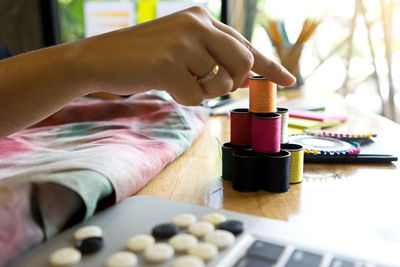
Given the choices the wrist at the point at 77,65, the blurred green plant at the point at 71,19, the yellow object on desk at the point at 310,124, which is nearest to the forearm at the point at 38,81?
the wrist at the point at 77,65

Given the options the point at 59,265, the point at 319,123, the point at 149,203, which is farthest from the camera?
the point at 319,123

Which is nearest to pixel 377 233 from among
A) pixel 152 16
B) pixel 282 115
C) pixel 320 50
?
pixel 282 115

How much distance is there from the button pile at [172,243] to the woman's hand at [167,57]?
19cm

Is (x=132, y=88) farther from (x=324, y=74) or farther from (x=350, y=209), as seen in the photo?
(x=324, y=74)

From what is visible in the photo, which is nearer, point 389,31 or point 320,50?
point 389,31

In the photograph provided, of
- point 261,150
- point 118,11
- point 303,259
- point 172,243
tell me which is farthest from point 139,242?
point 118,11

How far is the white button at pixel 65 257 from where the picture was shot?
1.09 feet

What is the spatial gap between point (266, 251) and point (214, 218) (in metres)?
0.08

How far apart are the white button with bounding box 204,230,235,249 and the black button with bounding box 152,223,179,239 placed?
33 mm

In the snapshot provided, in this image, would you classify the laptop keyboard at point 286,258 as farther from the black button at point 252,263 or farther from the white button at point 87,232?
the white button at point 87,232

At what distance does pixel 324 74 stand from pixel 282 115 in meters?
1.73

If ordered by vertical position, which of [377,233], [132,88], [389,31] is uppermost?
[389,31]

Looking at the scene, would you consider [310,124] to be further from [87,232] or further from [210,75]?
[87,232]

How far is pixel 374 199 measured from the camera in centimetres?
51
